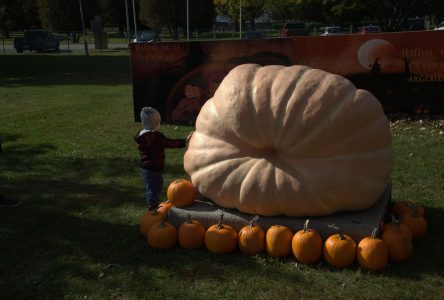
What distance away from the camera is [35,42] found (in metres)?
41.2

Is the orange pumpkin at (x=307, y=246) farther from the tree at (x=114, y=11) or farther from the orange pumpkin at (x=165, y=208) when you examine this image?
the tree at (x=114, y=11)

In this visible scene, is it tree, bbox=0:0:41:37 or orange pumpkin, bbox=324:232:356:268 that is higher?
tree, bbox=0:0:41:37

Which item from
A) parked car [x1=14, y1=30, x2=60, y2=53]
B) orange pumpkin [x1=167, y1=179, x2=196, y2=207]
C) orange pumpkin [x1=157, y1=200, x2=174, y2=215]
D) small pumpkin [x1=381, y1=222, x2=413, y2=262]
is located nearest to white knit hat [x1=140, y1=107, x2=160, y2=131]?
orange pumpkin [x1=167, y1=179, x2=196, y2=207]

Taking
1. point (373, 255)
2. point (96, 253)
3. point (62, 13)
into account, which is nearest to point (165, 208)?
point (96, 253)

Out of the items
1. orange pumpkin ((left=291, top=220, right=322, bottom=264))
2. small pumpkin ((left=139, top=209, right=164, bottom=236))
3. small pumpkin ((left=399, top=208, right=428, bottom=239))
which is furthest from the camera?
small pumpkin ((left=139, top=209, right=164, bottom=236))

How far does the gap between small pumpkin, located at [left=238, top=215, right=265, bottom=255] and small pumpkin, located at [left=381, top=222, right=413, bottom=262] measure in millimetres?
1081

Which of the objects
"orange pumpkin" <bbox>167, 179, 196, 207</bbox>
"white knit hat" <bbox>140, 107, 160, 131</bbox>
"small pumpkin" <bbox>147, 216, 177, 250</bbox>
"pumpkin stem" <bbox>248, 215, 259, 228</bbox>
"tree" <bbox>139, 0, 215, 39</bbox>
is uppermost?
"tree" <bbox>139, 0, 215, 39</bbox>

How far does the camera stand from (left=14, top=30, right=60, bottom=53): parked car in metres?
40.7

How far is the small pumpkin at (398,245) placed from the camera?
14.0 ft

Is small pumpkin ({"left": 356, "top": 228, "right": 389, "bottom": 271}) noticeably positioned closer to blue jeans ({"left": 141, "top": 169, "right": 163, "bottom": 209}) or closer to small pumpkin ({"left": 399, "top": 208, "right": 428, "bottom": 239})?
small pumpkin ({"left": 399, "top": 208, "right": 428, "bottom": 239})

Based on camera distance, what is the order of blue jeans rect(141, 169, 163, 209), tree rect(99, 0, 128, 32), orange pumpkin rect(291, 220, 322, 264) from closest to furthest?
orange pumpkin rect(291, 220, 322, 264), blue jeans rect(141, 169, 163, 209), tree rect(99, 0, 128, 32)

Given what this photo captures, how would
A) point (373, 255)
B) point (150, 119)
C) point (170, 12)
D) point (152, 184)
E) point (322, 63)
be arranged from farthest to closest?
1. point (170, 12)
2. point (322, 63)
3. point (152, 184)
4. point (150, 119)
5. point (373, 255)

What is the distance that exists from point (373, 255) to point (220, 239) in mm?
1327

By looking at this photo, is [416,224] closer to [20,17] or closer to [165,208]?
[165,208]
